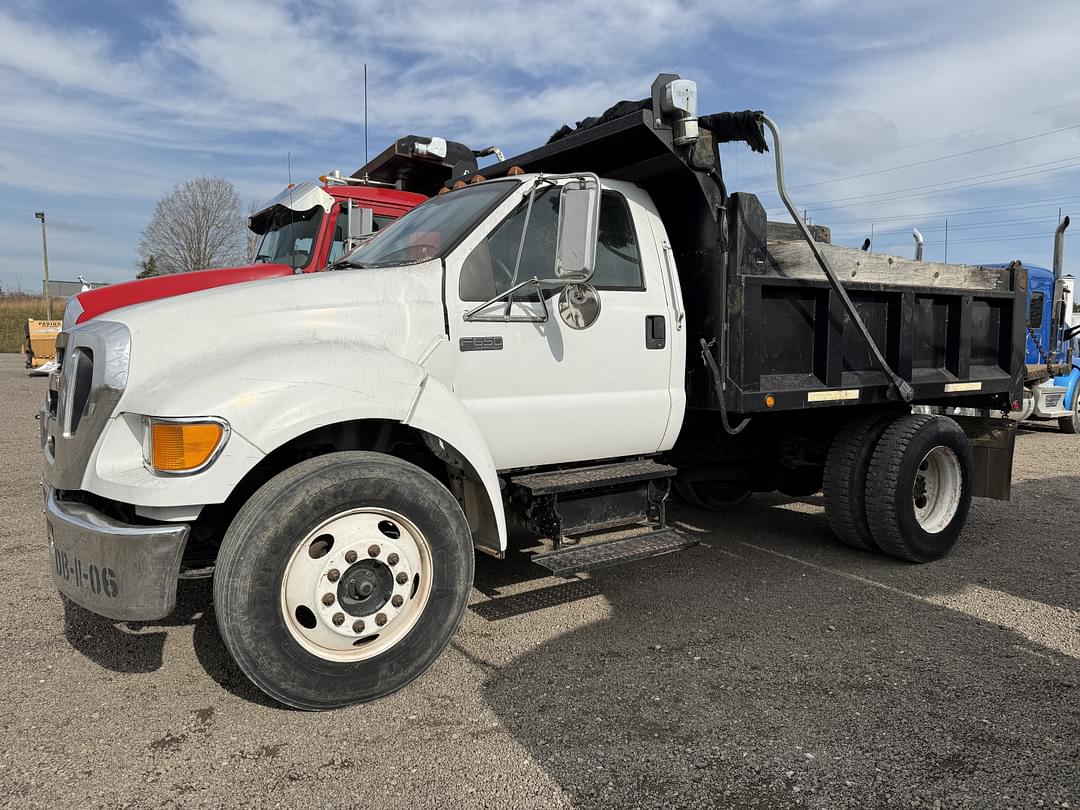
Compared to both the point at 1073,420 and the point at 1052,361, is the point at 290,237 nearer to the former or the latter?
the point at 1052,361

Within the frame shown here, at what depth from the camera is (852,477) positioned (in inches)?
214

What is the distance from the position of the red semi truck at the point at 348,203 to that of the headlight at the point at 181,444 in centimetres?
362

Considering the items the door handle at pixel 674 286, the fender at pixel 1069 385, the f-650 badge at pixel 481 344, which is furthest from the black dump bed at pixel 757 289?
the fender at pixel 1069 385

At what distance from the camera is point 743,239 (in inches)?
181

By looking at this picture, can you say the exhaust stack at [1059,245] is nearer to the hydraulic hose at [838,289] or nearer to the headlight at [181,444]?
the hydraulic hose at [838,289]

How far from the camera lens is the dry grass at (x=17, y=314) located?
3975cm

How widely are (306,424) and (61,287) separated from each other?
58.7 metres

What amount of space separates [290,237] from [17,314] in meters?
43.7

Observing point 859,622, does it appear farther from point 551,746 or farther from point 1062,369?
point 1062,369

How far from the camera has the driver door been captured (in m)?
3.94

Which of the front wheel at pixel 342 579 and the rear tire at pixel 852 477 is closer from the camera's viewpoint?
the front wheel at pixel 342 579

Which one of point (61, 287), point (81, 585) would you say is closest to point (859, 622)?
point (81, 585)

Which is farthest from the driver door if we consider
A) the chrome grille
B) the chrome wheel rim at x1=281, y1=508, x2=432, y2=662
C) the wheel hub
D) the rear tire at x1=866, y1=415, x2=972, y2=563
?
the rear tire at x1=866, y1=415, x2=972, y2=563

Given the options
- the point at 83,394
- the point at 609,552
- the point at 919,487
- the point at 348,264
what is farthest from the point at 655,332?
the point at 83,394
